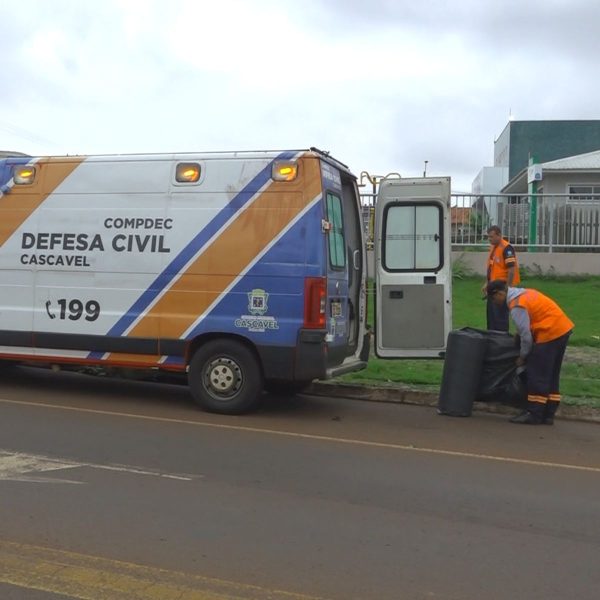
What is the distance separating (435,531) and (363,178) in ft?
17.5

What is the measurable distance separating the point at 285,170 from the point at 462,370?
2.86 m

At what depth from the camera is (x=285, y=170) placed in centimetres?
738

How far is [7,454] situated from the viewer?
577 cm

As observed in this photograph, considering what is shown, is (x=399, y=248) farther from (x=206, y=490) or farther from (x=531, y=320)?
(x=206, y=490)

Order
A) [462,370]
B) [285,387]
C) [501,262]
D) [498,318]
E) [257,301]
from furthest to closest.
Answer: [501,262]
[498,318]
[285,387]
[462,370]
[257,301]

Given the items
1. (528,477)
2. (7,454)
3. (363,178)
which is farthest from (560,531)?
(363,178)

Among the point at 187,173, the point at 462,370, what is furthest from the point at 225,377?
the point at 462,370

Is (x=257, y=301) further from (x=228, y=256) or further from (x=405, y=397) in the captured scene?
(x=405, y=397)

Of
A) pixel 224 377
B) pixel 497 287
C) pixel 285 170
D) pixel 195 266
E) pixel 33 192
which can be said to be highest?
pixel 285 170

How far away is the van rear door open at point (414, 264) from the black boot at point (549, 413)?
1.63m

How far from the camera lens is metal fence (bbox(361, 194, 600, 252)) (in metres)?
16.2

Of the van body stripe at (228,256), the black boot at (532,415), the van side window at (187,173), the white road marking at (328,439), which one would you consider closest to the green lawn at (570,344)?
the black boot at (532,415)

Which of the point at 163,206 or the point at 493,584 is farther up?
the point at 163,206

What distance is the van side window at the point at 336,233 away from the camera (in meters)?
7.58
